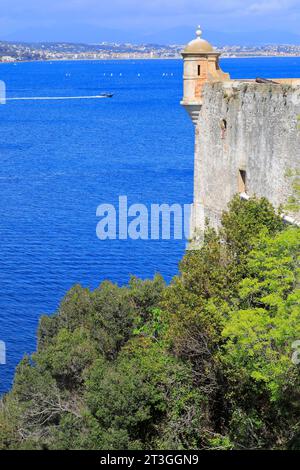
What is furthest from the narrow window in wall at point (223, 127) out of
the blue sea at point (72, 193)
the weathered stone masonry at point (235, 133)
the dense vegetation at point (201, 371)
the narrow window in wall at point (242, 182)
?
the blue sea at point (72, 193)

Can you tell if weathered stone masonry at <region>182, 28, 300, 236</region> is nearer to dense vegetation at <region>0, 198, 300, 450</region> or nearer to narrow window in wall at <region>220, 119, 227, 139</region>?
narrow window in wall at <region>220, 119, 227, 139</region>

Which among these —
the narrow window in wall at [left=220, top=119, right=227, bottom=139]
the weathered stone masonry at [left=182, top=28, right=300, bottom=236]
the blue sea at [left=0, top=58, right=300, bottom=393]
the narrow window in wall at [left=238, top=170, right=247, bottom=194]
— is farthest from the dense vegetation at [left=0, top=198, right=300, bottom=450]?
the blue sea at [left=0, top=58, right=300, bottom=393]

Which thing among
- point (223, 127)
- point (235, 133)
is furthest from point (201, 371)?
point (223, 127)

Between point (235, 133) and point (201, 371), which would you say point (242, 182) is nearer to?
point (235, 133)

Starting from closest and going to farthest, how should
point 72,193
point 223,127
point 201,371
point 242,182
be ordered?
point 201,371 < point 242,182 < point 223,127 < point 72,193

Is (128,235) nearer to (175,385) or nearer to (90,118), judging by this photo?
(175,385)

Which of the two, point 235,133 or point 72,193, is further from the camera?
point 72,193
